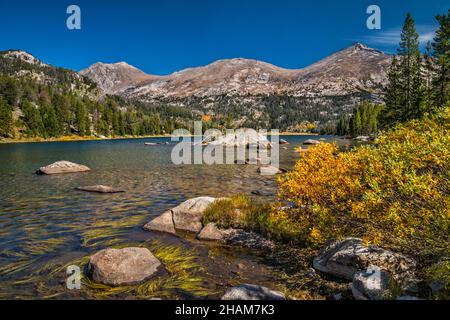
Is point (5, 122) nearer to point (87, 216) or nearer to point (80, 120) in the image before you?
point (80, 120)

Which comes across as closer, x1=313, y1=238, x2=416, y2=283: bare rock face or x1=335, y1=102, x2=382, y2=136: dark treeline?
x1=313, y1=238, x2=416, y2=283: bare rock face

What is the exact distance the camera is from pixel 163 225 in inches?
658

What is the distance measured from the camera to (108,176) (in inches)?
1467

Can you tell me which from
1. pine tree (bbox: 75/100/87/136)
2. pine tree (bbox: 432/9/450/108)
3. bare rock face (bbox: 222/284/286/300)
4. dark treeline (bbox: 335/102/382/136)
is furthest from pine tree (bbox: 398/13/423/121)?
pine tree (bbox: 75/100/87/136)

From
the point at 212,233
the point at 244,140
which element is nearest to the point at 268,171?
the point at 212,233

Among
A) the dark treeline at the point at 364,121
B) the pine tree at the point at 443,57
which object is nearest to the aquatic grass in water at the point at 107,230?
the pine tree at the point at 443,57

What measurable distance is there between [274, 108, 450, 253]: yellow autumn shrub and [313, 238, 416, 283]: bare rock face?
1.52 ft

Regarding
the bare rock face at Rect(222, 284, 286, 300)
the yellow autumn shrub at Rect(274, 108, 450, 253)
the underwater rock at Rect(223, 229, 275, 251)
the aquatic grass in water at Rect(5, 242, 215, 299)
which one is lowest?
the aquatic grass in water at Rect(5, 242, 215, 299)

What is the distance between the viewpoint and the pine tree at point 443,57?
51.7 meters

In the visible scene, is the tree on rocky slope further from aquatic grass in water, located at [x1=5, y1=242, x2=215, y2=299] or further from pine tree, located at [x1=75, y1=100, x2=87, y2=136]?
aquatic grass in water, located at [x1=5, y1=242, x2=215, y2=299]

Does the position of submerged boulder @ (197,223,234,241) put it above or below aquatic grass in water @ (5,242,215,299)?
above

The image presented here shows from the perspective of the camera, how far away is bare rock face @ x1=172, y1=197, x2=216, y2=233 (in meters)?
16.6
